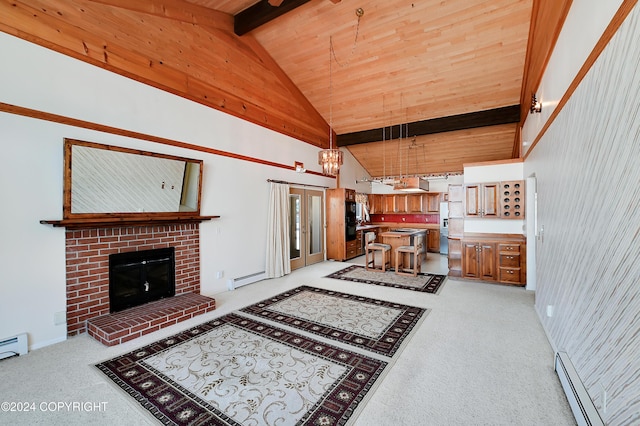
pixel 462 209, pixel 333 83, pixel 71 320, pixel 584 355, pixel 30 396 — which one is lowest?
pixel 30 396

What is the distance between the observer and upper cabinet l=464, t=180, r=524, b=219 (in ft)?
17.6

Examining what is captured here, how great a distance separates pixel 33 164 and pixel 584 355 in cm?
525

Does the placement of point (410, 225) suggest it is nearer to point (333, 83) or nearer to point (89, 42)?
point (333, 83)

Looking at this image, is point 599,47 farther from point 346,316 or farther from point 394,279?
point 394,279

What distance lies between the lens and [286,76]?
21.4ft

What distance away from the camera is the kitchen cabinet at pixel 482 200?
559 centimetres

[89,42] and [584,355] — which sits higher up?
[89,42]

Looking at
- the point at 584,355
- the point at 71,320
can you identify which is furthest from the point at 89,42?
the point at 584,355

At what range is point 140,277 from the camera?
3893 mm

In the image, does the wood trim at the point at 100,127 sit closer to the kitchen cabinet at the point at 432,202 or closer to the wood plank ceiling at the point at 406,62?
Answer: the wood plank ceiling at the point at 406,62

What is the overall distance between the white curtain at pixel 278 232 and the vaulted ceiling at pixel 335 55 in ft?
5.02

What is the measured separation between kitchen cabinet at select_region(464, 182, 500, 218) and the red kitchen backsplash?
3.91 metres

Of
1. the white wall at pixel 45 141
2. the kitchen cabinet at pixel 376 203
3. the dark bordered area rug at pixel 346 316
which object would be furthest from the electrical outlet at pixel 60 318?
the kitchen cabinet at pixel 376 203

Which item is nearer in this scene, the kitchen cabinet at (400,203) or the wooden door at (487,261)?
the wooden door at (487,261)
